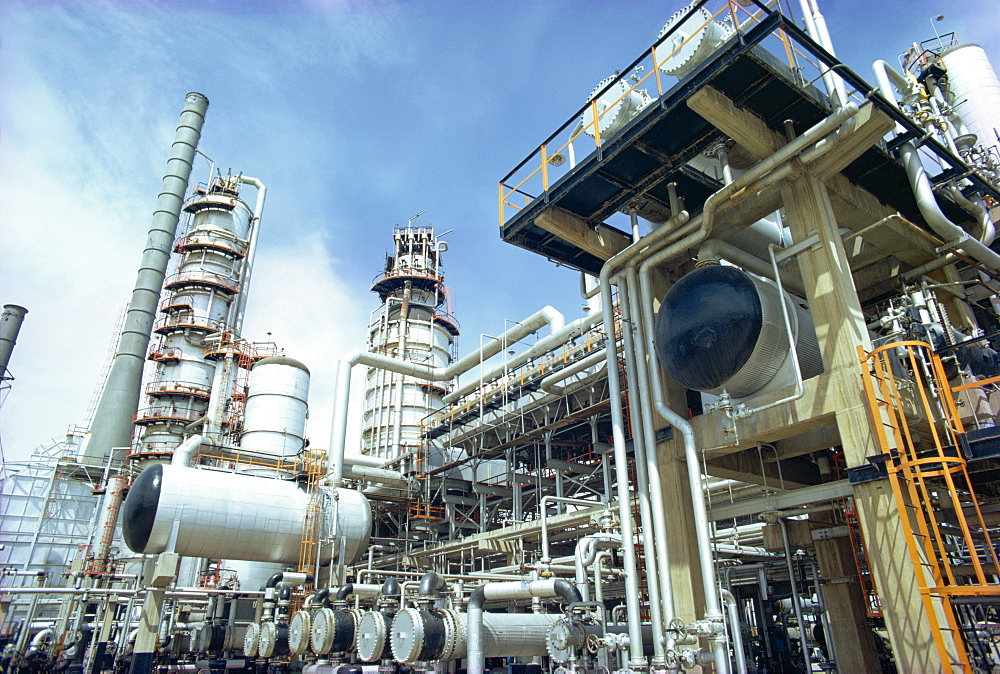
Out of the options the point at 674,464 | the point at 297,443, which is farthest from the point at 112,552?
the point at 674,464

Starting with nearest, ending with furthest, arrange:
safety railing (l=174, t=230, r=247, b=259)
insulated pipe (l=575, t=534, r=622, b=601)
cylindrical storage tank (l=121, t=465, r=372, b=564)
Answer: insulated pipe (l=575, t=534, r=622, b=601) < cylindrical storage tank (l=121, t=465, r=372, b=564) < safety railing (l=174, t=230, r=247, b=259)

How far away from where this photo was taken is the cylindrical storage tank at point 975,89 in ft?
70.4

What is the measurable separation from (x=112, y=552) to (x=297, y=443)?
27.6 feet

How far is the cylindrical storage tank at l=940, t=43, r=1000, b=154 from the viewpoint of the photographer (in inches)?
845

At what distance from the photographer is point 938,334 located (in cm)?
1077

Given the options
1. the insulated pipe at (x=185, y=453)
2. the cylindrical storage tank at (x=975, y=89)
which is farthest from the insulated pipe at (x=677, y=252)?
the cylindrical storage tank at (x=975, y=89)

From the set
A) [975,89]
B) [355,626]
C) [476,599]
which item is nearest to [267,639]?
[355,626]

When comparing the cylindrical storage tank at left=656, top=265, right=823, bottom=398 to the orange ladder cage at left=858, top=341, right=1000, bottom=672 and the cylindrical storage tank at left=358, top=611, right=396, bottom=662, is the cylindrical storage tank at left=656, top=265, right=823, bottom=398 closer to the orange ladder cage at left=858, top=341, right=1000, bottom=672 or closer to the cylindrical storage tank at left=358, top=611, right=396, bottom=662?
the orange ladder cage at left=858, top=341, right=1000, bottom=672

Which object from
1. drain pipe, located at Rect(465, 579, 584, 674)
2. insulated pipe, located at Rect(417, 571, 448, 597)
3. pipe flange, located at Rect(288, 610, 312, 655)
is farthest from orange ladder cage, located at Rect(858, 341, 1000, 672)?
pipe flange, located at Rect(288, 610, 312, 655)

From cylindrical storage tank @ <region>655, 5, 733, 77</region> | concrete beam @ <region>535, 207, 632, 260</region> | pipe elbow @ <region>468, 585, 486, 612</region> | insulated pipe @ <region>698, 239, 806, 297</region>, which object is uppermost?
cylindrical storage tank @ <region>655, 5, 733, 77</region>

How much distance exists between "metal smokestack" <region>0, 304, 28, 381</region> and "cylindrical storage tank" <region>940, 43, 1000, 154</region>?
34.7m

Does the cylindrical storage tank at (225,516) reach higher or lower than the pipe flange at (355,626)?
higher

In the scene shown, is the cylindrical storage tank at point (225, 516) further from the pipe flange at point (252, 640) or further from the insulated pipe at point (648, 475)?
the insulated pipe at point (648, 475)

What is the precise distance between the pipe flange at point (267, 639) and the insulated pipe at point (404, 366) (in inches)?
274
